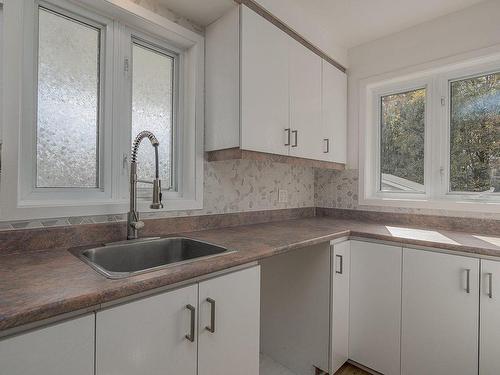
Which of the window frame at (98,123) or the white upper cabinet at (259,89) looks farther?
the white upper cabinet at (259,89)

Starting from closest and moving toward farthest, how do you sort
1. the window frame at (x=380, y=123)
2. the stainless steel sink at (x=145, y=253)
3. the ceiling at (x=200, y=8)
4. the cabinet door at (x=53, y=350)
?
the cabinet door at (x=53, y=350), the stainless steel sink at (x=145, y=253), the ceiling at (x=200, y=8), the window frame at (x=380, y=123)

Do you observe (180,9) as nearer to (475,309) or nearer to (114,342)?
(114,342)

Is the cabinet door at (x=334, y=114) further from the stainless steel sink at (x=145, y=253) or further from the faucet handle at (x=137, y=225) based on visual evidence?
the faucet handle at (x=137, y=225)

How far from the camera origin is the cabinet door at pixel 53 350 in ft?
2.02

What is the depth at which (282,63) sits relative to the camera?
5.74ft

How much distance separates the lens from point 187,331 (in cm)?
94

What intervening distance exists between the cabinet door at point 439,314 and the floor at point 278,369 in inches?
11.6

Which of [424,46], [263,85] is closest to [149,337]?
[263,85]

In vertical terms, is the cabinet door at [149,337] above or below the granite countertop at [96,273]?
below

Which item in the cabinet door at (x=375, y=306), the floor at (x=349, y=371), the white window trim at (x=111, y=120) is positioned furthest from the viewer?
the floor at (x=349, y=371)

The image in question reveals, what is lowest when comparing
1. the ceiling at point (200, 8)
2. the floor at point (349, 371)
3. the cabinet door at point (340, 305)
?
the floor at point (349, 371)

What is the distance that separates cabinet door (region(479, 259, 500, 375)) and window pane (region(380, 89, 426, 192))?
0.92 m

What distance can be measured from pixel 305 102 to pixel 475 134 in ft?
3.98

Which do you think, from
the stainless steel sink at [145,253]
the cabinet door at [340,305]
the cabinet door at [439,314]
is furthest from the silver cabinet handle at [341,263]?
the stainless steel sink at [145,253]
